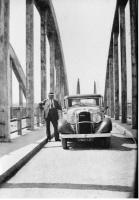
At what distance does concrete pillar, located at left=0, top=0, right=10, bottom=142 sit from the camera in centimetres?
947

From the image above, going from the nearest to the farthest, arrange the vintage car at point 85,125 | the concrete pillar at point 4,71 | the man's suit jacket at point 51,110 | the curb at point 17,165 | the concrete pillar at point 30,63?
the curb at point 17,165 → the vintage car at point 85,125 → the concrete pillar at point 4,71 → the man's suit jacket at point 51,110 → the concrete pillar at point 30,63

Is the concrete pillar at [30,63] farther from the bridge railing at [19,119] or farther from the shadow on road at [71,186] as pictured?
the shadow on road at [71,186]

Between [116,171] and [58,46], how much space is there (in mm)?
26444

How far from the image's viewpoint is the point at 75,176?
552 centimetres

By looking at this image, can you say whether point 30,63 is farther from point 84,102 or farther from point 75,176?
point 75,176

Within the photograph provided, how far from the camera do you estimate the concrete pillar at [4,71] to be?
947 centimetres

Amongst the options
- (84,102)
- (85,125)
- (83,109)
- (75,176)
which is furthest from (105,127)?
(75,176)

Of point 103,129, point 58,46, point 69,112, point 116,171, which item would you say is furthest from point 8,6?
point 58,46

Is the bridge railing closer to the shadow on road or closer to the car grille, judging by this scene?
the car grille

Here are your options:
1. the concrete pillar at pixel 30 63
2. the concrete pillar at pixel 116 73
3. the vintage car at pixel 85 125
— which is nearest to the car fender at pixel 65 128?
the vintage car at pixel 85 125

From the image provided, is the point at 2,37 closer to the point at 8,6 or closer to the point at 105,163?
the point at 8,6

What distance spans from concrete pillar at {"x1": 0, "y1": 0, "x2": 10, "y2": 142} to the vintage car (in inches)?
62.8

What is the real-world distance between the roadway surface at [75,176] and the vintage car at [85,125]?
0.87 meters

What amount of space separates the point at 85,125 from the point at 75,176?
3.73 m
